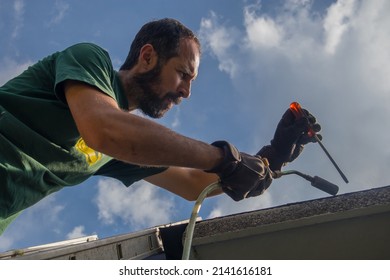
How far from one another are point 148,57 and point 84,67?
752mm

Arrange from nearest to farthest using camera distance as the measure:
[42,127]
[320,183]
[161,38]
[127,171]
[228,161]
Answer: [228,161] → [42,127] → [320,183] → [161,38] → [127,171]

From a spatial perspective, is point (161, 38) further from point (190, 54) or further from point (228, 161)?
point (228, 161)

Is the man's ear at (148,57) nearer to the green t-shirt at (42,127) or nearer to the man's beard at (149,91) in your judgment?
the man's beard at (149,91)

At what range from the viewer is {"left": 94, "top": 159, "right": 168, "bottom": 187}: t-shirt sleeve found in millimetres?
2760

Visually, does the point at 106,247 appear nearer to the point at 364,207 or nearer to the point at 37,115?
the point at 37,115

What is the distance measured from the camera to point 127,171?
2791 millimetres

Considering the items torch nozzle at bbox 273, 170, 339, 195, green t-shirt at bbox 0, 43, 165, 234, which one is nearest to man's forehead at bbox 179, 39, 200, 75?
green t-shirt at bbox 0, 43, 165, 234

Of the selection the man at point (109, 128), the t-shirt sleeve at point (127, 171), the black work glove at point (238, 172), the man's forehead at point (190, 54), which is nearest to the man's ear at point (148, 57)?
the man at point (109, 128)

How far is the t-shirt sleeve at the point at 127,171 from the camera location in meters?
2.76

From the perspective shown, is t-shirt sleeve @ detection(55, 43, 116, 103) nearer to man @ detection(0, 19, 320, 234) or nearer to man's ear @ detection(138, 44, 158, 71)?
man @ detection(0, 19, 320, 234)

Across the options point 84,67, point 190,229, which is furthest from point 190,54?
point 190,229
